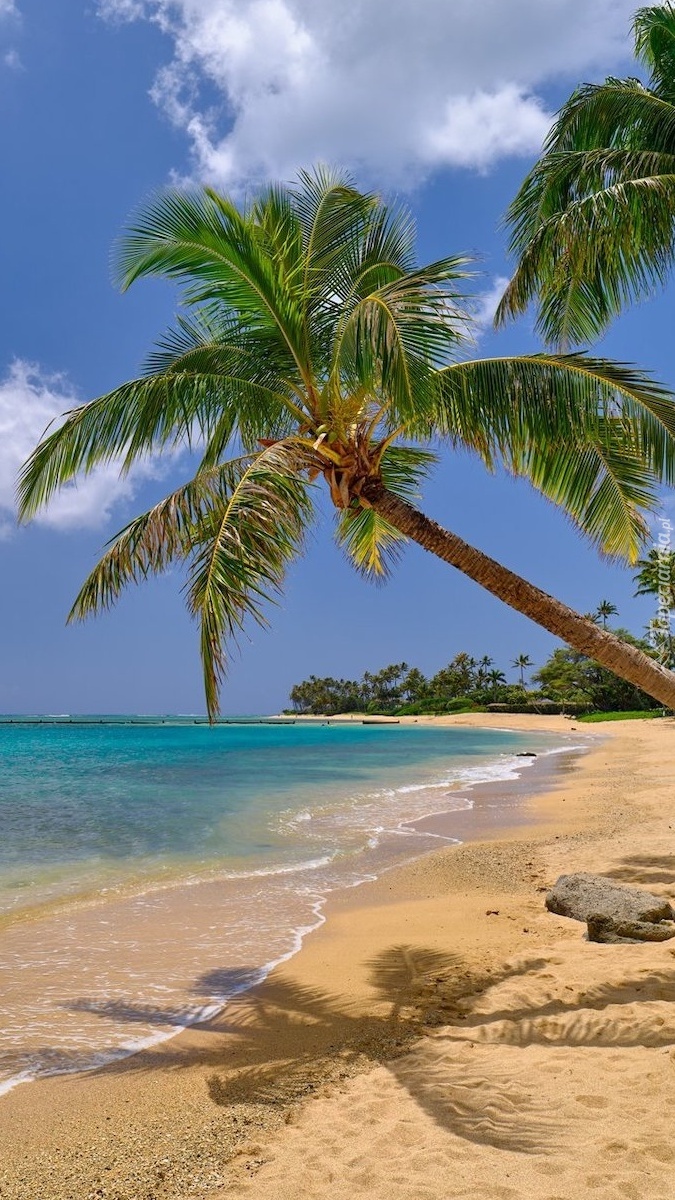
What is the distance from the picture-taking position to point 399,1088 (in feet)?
12.5

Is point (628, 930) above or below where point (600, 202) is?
below

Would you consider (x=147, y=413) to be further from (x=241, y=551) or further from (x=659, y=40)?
(x=659, y=40)

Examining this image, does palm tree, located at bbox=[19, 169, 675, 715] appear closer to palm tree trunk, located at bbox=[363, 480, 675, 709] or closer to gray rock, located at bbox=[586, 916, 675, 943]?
palm tree trunk, located at bbox=[363, 480, 675, 709]

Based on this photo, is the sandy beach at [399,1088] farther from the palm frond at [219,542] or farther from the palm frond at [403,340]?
the palm frond at [403,340]

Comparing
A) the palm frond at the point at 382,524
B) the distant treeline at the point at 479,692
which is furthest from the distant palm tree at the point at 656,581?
the palm frond at the point at 382,524

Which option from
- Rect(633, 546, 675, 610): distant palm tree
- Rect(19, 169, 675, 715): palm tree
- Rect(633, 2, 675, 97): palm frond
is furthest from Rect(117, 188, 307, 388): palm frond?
Rect(633, 546, 675, 610): distant palm tree

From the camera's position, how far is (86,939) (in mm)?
7137

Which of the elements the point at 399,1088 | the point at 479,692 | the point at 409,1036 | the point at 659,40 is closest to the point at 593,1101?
the point at 399,1088

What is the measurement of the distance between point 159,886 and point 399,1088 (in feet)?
20.9

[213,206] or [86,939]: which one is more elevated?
[213,206]

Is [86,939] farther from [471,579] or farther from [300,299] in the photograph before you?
[300,299]

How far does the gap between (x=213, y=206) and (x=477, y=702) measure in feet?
303

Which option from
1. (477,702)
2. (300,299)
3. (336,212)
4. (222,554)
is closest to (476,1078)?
(222,554)

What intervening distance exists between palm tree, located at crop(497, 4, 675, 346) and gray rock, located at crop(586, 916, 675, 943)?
561 cm
